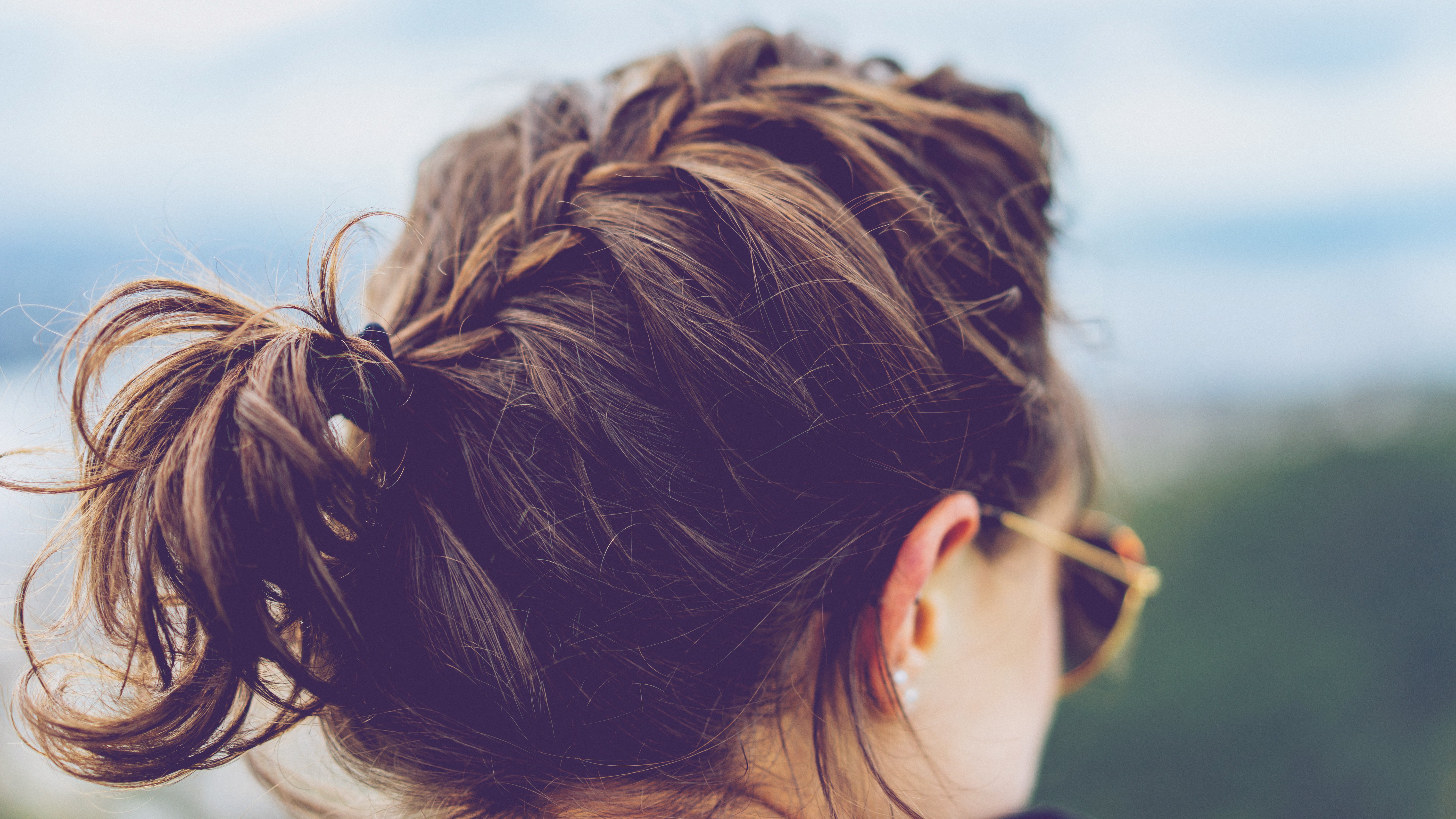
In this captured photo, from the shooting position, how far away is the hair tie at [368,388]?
806 millimetres

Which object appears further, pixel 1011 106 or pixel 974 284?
pixel 1011 106

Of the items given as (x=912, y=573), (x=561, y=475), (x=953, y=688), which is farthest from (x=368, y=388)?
(x=953, y=688)

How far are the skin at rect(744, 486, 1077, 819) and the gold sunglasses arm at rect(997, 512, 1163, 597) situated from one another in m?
0.02

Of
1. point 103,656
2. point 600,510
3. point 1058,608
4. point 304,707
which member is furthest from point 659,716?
point 1058,608

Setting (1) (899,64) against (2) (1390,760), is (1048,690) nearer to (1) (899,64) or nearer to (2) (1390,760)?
(1) (899,64)

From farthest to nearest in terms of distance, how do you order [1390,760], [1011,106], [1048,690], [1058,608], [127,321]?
[1390,760]
[1058,608]
[1048,690]
[1011,106]
[127,321]

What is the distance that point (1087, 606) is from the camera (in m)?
1.59

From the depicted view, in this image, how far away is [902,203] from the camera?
3.17ft

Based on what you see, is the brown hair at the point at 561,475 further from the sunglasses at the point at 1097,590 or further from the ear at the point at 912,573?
the sunglasses at the point at 1097,590

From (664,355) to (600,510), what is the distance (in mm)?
182

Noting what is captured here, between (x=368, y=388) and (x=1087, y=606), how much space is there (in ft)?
4.61

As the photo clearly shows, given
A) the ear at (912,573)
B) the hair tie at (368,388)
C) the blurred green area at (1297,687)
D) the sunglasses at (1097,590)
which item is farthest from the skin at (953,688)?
the blurred green area at (1297,687)

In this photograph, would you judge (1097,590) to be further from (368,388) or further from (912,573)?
(368,388)

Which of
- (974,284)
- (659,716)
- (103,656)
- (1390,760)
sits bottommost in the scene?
(1390,760)
